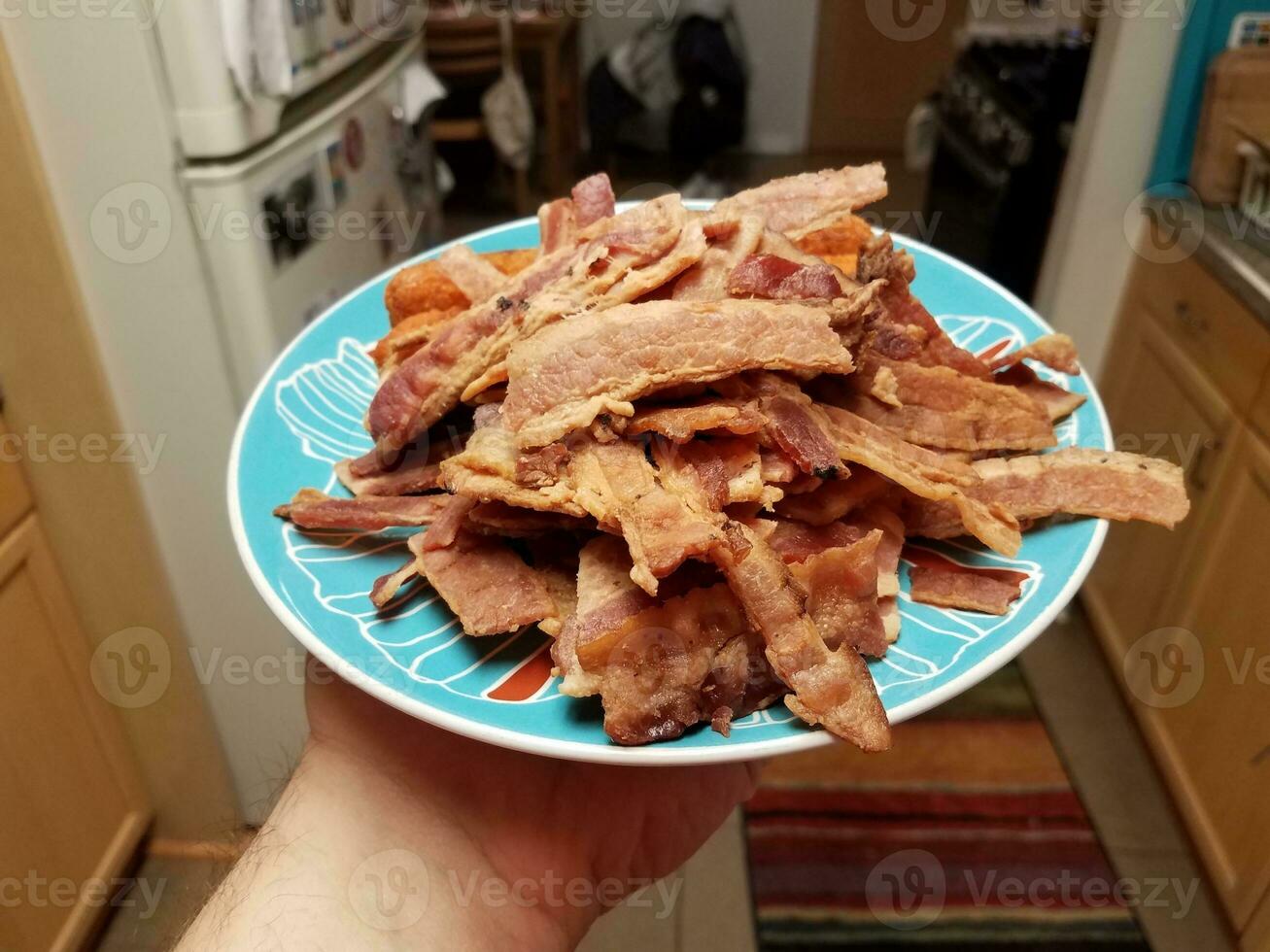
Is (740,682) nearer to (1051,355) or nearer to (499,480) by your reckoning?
(499,480)

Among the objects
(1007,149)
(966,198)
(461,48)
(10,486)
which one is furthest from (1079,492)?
(461,48)

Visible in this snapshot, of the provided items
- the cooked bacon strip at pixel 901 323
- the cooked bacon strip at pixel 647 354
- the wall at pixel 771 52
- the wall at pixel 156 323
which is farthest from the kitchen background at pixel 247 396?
the wall at pixel 771 52

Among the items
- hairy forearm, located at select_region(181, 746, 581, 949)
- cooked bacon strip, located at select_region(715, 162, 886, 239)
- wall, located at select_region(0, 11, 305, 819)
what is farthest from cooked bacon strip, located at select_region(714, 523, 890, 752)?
wall, located at select_region(0, 11, 305, 819)

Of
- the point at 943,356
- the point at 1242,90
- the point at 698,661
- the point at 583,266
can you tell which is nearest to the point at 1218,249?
the point at 1242,90

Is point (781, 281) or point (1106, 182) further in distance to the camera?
point (1106, 182)

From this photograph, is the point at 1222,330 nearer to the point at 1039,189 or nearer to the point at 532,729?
the point at 1039,189

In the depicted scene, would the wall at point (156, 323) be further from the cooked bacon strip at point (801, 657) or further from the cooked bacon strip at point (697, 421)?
the cooked bacon strip at point (801, 657)
